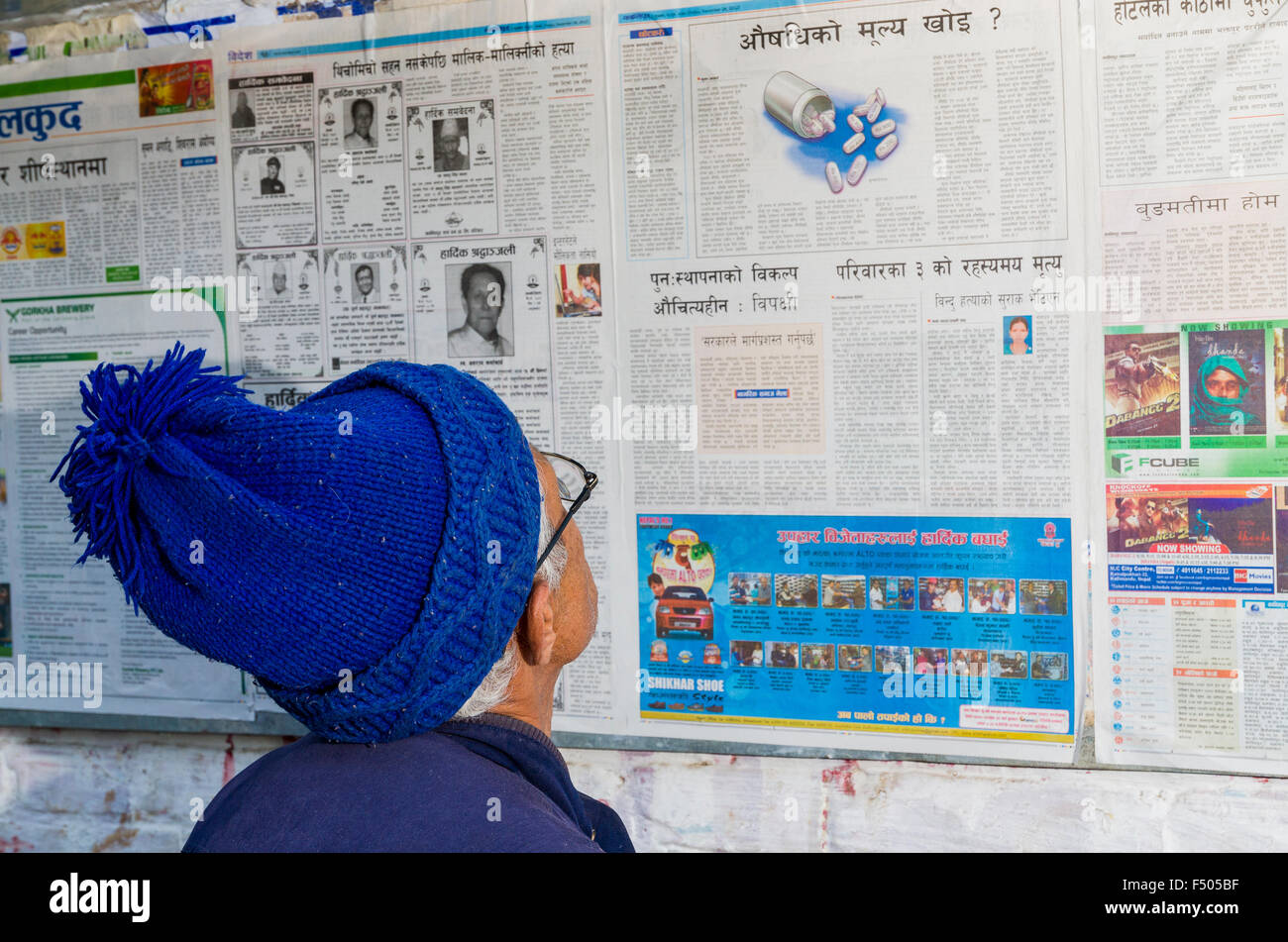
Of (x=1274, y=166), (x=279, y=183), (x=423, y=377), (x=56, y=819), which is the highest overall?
(x=279, y=183)

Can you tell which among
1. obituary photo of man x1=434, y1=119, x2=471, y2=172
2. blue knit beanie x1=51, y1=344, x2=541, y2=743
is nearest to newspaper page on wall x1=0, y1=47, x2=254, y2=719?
obituary photo of man x1=434, y1=119, x2=471, y2=172

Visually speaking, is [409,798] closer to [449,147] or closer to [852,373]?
[852,373]

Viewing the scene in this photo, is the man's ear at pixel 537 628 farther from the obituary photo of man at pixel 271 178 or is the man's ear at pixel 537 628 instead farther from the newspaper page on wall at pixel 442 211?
the obituary photo of man at pixel 271 178

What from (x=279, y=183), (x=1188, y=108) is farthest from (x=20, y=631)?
(x=1188, y=108)

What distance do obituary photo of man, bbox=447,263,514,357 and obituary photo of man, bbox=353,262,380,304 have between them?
13cm

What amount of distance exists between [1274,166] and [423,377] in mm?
1058

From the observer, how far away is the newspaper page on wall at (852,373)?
1237 millimetres

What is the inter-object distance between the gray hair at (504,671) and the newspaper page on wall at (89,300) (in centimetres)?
87

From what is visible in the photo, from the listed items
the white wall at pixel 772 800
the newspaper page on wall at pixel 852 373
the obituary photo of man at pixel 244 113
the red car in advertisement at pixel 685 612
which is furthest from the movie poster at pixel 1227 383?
the obituary photo of man at pixel 244 113

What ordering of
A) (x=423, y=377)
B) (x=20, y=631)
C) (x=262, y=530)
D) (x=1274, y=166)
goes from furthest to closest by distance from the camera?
(x=20, y=631) < (x=1274, y=166) < (x=423, y=377) < (x=262, y=530)

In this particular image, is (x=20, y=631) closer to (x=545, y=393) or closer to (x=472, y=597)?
(x=545, y=393)

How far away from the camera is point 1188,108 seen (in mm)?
1178

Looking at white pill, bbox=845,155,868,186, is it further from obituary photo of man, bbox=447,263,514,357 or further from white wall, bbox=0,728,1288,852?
white wall, bbox=0,728,1288,852

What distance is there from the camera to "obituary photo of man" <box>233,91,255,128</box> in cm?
151
